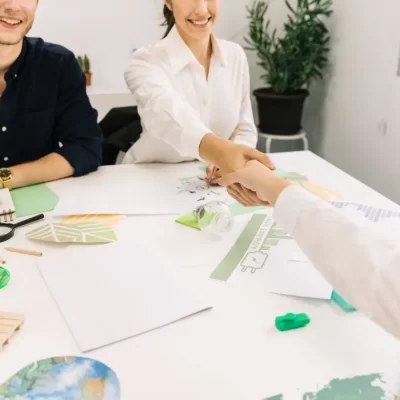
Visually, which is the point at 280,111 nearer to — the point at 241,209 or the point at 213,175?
the point at 213,175

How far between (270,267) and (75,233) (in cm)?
40

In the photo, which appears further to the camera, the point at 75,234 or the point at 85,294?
the point at 75,234

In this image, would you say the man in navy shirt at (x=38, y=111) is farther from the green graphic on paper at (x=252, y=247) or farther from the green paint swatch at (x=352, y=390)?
the green paint swatch at (x=352, y=390)

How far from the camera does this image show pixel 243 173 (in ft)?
3.33

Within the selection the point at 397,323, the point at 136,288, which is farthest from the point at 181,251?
the point at 397,323

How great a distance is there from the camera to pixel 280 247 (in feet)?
3.22

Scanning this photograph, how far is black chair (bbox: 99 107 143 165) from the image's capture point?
1899 millimetres

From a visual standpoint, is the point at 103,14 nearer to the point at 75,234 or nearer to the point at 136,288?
the point at 75,234

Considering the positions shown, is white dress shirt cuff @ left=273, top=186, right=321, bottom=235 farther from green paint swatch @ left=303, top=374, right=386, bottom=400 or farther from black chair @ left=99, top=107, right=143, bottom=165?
black chair @ left=99, top=107, right=143, bottom=165

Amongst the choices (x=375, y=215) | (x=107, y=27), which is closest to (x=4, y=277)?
(x=375, y=215)

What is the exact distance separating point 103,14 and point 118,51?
20 centimetres

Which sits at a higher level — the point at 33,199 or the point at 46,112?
the point at 46,112

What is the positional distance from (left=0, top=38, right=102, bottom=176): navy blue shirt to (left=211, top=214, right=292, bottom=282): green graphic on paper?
0.56m

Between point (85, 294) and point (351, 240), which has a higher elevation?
point (351, 240)
